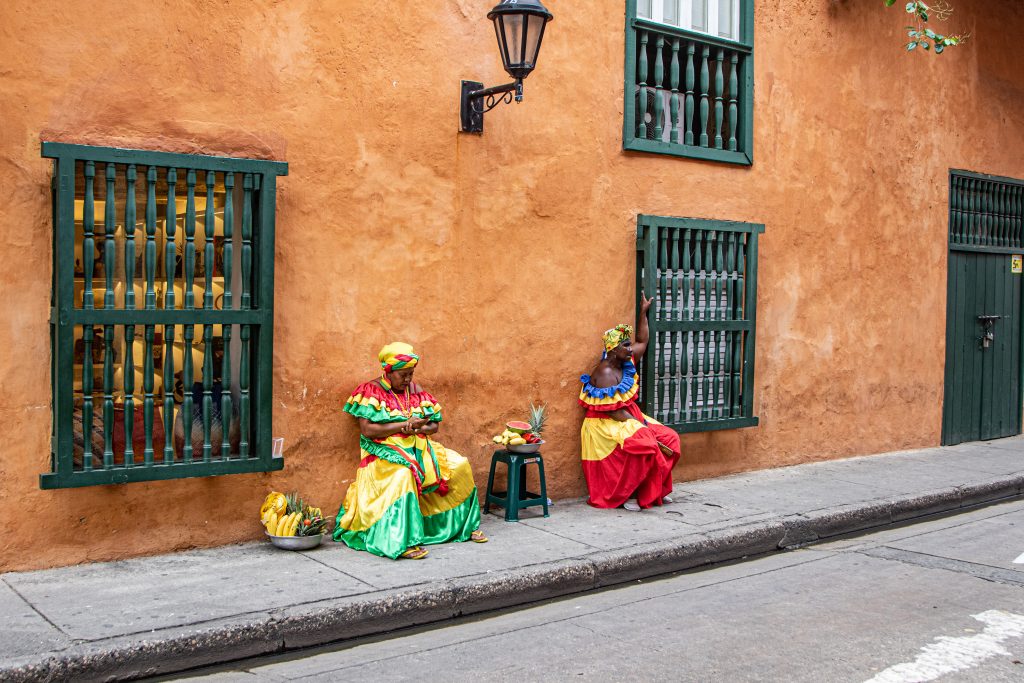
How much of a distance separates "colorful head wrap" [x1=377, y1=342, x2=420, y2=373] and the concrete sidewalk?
1118mm

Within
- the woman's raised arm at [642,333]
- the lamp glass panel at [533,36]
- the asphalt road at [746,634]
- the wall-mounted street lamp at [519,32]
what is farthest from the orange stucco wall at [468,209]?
the asphalt road at [746,634]

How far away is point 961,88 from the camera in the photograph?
10.7 meters

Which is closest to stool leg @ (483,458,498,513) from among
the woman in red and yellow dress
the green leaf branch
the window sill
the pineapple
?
the pineapple

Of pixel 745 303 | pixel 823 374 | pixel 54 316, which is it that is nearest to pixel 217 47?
pixel 54 316

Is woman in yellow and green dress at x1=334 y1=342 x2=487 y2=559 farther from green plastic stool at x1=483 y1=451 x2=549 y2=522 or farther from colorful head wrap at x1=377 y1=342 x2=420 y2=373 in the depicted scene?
green plastic stool at x1=483 y1=451 x2=549 y2=522

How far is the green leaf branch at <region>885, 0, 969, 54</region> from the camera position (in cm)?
915

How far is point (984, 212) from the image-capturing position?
36.4ft

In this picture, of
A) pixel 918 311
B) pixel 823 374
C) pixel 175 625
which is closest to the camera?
pixel 175 625

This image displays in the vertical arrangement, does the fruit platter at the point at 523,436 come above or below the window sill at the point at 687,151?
below

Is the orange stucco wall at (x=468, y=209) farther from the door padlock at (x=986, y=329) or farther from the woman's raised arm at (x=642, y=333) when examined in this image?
the door padlock at (x=986, y=329)

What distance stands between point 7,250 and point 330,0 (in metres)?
2.43

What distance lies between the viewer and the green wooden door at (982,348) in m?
10.8

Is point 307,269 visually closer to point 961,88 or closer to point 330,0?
point 330,0

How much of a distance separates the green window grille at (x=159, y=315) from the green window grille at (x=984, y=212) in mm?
7574
